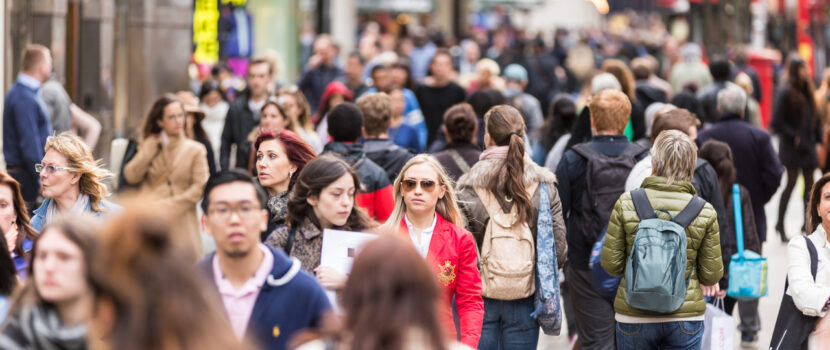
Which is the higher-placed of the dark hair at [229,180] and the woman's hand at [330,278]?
the dark hair at [229,180]

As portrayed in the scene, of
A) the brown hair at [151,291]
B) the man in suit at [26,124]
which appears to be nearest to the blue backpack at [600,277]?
the brown hair at [151,291]

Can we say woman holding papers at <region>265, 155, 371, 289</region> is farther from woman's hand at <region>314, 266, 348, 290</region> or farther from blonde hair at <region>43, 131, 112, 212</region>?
blonde hair at <region>43, 131, 112, 212</region>

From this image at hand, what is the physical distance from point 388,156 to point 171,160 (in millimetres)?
1840

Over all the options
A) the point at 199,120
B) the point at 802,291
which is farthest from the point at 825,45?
the point at 802,291

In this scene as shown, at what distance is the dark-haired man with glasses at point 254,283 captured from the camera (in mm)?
4363

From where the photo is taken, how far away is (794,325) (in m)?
6.36

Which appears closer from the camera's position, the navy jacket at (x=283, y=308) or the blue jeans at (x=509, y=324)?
the navy jacket at (x=283, y=308)

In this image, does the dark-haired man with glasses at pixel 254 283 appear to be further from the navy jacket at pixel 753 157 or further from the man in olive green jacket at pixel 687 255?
the navy jacket at pixel 753 157

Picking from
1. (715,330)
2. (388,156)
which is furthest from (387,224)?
(388,156)

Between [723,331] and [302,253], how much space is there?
8.67 feet

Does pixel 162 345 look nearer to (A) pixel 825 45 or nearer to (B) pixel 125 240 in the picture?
(B) pixel 125 240

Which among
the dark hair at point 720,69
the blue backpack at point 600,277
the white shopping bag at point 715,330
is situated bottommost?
the white shopping bag at point 715,330

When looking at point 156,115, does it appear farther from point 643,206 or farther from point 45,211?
point 643,206

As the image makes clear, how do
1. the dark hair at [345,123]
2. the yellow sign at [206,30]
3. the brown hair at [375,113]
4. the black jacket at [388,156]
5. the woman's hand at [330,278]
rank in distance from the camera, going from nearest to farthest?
the woman's hand at [330,278], the dark hair at [345,123], the black jacket at [388,156], the brown hair at [375,113], the yellow sign at [206,30]
